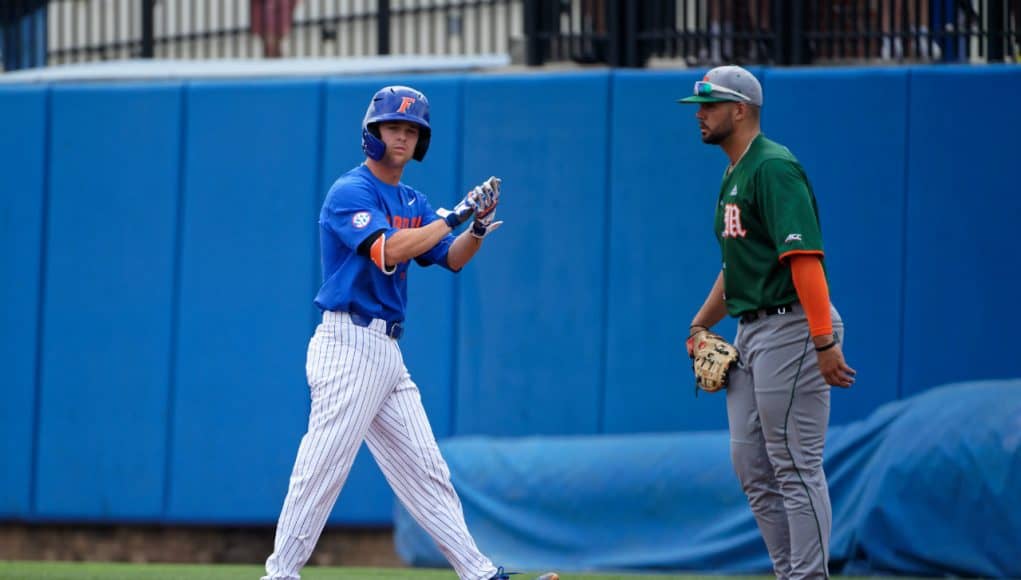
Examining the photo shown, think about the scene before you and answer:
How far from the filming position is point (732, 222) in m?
5.15

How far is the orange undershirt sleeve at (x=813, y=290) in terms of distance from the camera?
4883 millimetres

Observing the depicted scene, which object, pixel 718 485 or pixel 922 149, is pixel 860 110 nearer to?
pixel 922 149

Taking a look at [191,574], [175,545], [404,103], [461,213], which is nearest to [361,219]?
[461,213]

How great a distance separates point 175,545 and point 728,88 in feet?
19.5

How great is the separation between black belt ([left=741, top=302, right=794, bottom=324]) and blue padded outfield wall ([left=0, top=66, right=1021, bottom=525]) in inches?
150

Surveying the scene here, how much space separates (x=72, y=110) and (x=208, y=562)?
10.4ft

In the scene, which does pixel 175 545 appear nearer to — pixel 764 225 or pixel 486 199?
pixel 486 199

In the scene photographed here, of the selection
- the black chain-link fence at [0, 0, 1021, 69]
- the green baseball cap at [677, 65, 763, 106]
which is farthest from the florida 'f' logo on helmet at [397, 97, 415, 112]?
the black chain-link fence at [0, 0, 1021, 69]

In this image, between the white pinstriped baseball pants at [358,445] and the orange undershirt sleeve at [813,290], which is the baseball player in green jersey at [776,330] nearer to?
the orange undershirt sleeve at [813,290]

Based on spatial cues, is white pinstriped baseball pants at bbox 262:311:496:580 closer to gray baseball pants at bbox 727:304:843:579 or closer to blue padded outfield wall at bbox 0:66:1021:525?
gray baseball pants at bbox 727:304:843:579

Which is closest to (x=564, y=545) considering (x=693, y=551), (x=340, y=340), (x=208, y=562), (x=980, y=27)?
(x=693, y=551)

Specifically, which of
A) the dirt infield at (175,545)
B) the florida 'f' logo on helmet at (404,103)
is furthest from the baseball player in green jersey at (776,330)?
the dirt infield at (175,545)

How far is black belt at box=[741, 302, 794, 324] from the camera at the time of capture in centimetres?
508

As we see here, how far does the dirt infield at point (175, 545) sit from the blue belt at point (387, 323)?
439 centimetres
